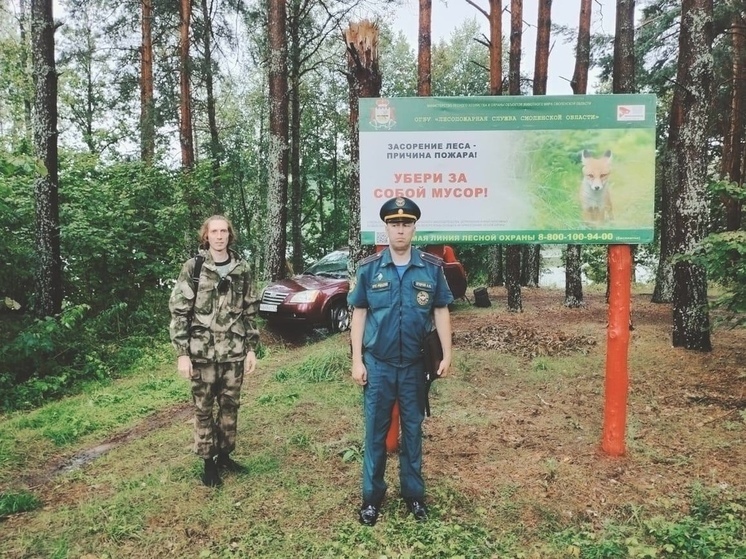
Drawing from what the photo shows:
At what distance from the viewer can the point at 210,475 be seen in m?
4.17

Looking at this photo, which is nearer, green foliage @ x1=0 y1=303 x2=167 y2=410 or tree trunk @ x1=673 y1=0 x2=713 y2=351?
tree trunk @ x1=673 y1=0 x2=713 y2=351

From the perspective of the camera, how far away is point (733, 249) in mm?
5031

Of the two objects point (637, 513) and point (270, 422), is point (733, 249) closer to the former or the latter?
point (637, 513)

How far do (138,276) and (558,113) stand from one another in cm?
861

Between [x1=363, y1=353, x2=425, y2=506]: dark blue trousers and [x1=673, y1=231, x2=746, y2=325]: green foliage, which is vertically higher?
[x1=673, y1=231, x2=746, y2=325]: green foliage

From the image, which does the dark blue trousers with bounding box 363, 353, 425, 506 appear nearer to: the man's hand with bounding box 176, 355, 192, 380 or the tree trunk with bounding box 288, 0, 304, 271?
the man's hand with bounding box 176, 355, 192, 380

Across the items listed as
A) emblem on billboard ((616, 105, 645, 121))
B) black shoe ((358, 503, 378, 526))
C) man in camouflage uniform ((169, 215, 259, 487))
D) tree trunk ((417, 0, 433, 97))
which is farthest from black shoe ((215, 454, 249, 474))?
tree trunk ((417, 0, 433, 97))

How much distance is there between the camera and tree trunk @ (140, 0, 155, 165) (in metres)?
14.0

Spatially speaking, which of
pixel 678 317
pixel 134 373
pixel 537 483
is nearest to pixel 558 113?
pixel 537 483

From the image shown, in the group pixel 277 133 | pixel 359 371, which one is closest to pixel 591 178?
pixel 359 371

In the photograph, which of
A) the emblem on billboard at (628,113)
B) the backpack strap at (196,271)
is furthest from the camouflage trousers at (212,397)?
the emblem on billboard at (628,113)

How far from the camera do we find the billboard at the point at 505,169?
4.14 metres

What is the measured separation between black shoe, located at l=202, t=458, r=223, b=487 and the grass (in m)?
0.08

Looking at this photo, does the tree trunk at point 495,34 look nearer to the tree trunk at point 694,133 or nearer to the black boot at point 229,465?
the tree trunk at point 694,133
